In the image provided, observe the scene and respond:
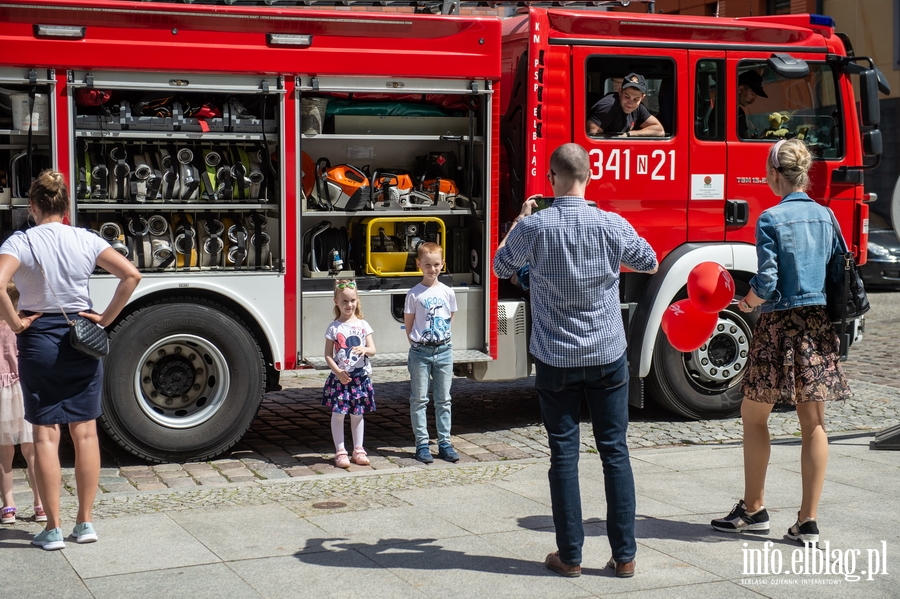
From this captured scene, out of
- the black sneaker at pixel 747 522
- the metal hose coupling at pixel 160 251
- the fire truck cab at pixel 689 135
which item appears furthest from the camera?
the fire truck cab at pixel 689 135

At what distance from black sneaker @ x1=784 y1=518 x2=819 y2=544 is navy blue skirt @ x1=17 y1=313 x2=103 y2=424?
3402 millimetres

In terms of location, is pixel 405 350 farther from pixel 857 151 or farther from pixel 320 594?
pixel 857 151

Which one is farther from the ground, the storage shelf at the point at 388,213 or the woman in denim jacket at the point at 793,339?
the storage shelf at the point at 388,213

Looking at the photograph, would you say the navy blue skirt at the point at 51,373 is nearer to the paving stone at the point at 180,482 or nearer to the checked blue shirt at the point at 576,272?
the paving stone at the point at 180,482

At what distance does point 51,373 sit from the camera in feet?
17.7

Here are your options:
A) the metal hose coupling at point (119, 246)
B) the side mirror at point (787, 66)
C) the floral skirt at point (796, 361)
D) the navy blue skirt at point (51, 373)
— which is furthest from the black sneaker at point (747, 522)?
the side mirror at point (787, 66)

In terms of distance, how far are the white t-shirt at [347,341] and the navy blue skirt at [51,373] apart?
6.57 ft

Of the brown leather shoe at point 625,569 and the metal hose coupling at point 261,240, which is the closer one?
the brown leather shoe at point 625,569

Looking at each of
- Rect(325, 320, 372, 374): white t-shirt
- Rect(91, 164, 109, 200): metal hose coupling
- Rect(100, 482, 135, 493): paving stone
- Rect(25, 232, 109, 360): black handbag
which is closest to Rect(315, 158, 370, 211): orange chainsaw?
Rect(325, 320, 372, 374): white t-shirt

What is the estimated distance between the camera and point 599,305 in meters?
4.96

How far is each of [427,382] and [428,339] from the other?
29 cm

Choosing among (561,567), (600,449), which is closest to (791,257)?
(600,449)

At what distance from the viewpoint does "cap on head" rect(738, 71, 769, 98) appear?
856 centimetres

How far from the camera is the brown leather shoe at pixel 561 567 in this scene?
4.98m
